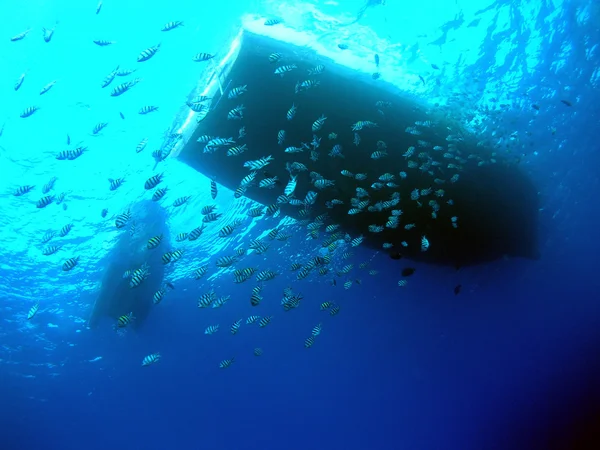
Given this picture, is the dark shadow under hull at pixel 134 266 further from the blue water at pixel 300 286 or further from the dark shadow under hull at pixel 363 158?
the dark shadow under hull at pixel 363 158

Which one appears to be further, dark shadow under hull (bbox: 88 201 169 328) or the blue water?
dark shadow under hull (bbox: 88 201 169 328)

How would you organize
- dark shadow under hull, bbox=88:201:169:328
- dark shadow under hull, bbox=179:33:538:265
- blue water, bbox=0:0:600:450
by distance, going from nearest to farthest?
dark shadow under hull, bbox=179:33:538:265 < blue water, bbox=0:0:600:450 < dark shadow under hull, bbox=88:201:169:328

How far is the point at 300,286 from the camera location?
26484mm

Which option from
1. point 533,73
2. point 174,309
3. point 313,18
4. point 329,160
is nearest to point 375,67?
point 313,18

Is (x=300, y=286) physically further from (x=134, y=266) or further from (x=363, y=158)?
(x=363, y=158)

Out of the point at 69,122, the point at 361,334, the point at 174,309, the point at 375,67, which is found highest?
the point at 375,67

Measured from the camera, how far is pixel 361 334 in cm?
2931

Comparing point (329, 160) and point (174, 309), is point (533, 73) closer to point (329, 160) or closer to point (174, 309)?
point (329, 160)

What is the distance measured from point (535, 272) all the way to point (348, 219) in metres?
13.0

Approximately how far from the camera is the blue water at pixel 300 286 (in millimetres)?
12789

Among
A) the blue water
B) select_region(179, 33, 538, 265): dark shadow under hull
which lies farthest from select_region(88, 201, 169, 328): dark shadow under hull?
select_region(179, 33, 538, 265): dark shadow under hull

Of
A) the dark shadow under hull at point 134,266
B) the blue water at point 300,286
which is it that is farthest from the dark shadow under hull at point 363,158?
the dark shadow under hull at point 134,266

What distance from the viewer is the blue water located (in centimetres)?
1279

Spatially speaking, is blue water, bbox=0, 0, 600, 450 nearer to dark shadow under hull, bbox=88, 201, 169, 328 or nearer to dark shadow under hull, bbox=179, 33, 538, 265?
dark shadow under hull, bbox=88, 201, 169, 328
